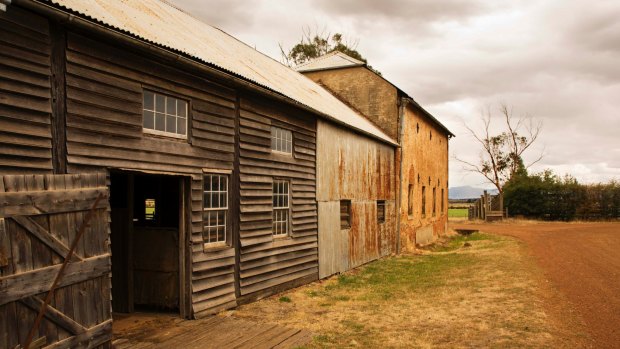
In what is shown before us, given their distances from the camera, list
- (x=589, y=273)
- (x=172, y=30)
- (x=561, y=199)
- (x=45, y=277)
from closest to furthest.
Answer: (x=45, y=277) → (x=172, y=30) → (x=589, y=273) → (x=561, y=199)

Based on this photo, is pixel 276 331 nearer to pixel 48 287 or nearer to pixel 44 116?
pixel 48 287

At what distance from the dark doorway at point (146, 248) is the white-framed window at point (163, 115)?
1.22 m

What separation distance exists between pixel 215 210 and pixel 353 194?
7572 millimetres

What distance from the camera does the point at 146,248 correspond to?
31.5 ft

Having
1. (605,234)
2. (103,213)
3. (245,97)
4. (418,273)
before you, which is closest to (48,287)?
(103,213)

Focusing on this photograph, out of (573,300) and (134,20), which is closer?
(134,20)

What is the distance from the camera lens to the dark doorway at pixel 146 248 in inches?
368

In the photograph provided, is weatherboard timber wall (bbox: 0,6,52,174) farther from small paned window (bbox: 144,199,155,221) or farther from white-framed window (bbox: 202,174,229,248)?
small paned window (bbox: 144,199,155,221)

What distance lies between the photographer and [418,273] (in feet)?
48.5

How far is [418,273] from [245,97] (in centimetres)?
819

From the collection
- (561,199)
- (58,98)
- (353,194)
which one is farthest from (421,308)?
(561,199)

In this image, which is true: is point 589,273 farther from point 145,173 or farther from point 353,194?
point 145,173

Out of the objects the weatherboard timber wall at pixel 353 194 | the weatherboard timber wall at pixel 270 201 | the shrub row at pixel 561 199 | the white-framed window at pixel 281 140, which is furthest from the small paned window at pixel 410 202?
the shrub row at pixel 561 199

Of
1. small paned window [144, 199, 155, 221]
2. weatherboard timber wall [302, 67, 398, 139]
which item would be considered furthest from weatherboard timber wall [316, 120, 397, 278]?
small paned window [144, 199, 155, 221]
